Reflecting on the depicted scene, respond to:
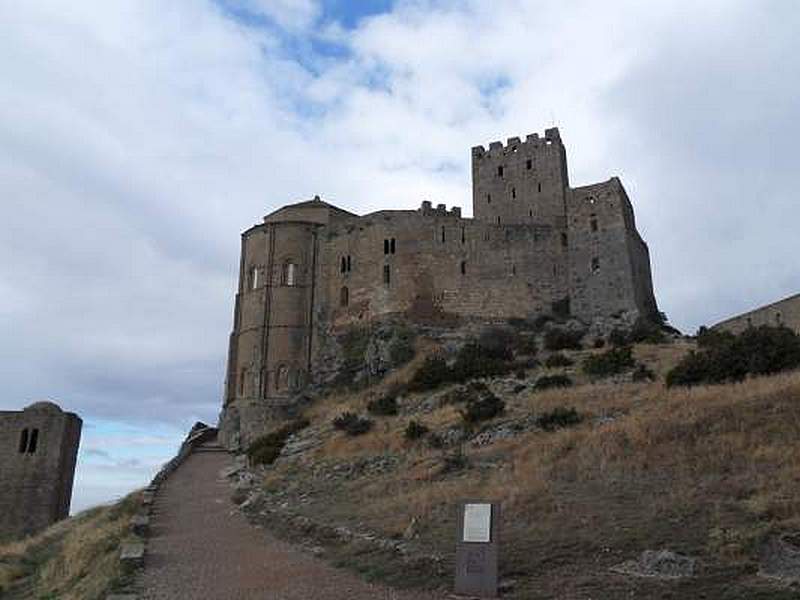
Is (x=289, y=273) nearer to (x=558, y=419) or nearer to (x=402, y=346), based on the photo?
(x=402, y=346)

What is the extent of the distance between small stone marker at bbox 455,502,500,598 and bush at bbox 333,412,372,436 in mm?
16397

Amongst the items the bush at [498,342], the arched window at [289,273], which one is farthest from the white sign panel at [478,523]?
the arched window at [289,273]

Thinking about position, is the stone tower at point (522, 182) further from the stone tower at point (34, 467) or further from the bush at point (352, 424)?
the stone tower at point (34, 467)

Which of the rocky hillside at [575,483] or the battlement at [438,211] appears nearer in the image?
the rocky hillside at [575,483]

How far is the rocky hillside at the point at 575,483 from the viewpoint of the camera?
9.00 meters

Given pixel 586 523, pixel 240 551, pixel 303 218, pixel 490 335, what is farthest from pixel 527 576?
pixel 303 218

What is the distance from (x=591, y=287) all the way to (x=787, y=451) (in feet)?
89.2

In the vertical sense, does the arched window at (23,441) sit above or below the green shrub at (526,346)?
below

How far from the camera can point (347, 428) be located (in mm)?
26625

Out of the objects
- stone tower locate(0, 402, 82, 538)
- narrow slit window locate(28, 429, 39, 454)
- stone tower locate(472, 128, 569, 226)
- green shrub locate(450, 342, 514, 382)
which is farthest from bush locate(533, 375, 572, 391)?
narrow slit window locate(28, 429, 39, 454)

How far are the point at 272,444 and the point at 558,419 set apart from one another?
45.8 ft

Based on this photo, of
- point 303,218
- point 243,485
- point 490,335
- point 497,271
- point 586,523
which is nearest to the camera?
point 586,523

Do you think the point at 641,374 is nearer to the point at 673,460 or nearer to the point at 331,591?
the point at 673,460

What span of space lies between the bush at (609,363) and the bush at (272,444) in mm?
12045
